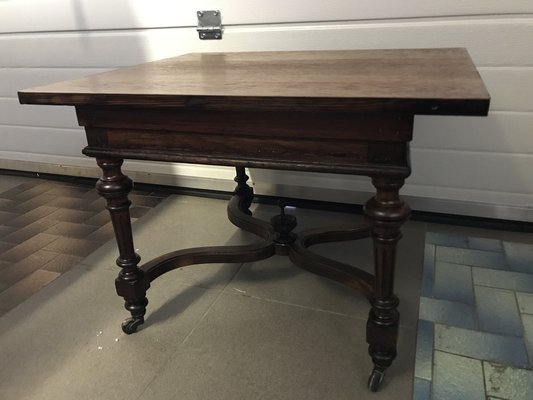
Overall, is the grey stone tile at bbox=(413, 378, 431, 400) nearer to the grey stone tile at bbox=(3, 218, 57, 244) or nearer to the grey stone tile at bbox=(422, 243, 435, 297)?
the grey stone tile at bbox=(422, 243, 435, 297)

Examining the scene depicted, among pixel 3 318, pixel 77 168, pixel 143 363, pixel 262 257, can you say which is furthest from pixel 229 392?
pixel 77 168

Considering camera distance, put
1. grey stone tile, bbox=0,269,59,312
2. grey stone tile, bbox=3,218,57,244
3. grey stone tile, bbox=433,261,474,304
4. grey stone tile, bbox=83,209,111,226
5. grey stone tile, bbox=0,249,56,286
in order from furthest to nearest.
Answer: grey stone tile, bbox=83,209,111,226, grey stone tile, bbox=3,218,57,244, grey stone tile, bbox=0,249,56,286, grey stone tile, bbox=0,269,59,312, grey stone tile, bbox=433,261,474,304

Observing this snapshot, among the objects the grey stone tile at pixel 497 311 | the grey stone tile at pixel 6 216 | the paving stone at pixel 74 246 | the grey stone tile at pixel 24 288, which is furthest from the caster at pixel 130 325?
the grey stone tile at pixel 6 216

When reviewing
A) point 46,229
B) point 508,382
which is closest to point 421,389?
point 508,382

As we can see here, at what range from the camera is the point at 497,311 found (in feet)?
4.47

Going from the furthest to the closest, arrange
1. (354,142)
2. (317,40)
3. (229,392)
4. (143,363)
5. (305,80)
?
(317,40) < (143,363) < (229,392) < (305,80) < (354,142)

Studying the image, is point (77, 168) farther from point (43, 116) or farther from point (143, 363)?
point (143, 363)

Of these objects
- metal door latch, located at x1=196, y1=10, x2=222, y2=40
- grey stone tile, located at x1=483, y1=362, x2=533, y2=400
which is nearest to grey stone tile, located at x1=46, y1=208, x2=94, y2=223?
metal door latch, located at x1=196, y1=10, x2=222, y2=40

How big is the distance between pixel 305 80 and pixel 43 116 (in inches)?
74.9

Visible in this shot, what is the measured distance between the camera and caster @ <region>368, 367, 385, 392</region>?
1122 mm

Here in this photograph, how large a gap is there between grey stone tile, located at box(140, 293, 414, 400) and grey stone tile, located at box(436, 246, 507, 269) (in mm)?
447

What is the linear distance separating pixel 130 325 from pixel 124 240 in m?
0.27

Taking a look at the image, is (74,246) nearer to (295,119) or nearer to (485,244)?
(295,119)

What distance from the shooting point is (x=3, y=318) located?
147 cm
